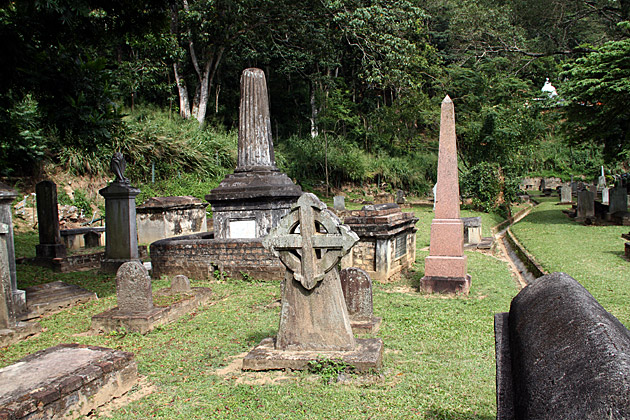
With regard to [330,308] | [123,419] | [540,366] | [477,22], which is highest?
[477,22]

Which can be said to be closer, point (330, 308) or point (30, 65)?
point (330, 308)

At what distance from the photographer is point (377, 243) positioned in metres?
9.56

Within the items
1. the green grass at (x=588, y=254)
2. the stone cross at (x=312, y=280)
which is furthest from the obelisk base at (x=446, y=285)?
the stone cross at (x=312, y=280)

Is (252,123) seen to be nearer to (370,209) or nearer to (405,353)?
(370,209)

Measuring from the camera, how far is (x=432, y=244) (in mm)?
8492

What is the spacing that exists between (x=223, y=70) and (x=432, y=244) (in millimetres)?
28812

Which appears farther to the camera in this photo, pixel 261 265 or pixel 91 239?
pixel 91 239

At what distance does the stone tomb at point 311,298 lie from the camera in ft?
15.4

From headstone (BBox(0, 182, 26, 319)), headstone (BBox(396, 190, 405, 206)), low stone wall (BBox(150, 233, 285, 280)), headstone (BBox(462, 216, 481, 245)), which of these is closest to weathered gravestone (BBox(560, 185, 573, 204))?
headstone (BBox(396, 190, 405, 206))

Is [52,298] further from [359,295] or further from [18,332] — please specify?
[359,295]

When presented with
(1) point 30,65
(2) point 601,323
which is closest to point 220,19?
(1) point 30,65

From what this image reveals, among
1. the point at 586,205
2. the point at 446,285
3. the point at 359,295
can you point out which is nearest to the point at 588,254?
the point at 446,285

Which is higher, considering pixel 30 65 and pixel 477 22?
pixel 477 22

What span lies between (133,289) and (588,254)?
10.5 meters
